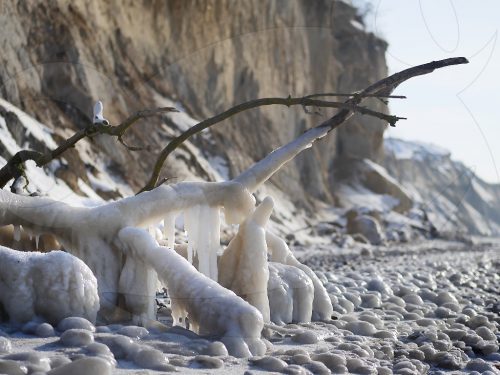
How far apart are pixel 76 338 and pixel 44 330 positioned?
0.88 ft

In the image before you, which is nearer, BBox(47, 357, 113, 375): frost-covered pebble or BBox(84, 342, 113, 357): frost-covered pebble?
BBox(47, 357, 113, 375): frost-covered pebble

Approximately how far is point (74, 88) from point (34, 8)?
6.47 ft

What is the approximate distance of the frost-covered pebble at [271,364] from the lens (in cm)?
305

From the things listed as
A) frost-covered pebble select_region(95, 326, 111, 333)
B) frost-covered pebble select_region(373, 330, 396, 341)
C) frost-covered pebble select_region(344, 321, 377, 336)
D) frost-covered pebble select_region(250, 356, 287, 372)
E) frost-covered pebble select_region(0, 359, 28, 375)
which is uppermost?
frost-covered pebble select_region(95, 326, 111, 333)

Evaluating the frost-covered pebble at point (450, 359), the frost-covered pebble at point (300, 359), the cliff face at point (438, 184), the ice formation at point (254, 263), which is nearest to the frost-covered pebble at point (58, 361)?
the frost-covered pebble at point (300, 359)

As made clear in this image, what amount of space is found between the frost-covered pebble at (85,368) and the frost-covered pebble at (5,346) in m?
0.43

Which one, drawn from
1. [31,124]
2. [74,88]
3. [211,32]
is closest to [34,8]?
[74,88]

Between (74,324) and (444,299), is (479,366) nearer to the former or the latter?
(74,324)

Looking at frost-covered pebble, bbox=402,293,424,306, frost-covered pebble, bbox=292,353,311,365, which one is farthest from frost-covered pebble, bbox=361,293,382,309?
frost-covered pebble, bbox=292,353,311,365

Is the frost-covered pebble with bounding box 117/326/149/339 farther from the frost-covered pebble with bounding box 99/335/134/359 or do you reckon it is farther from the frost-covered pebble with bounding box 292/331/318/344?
the frost-covered pebble with bounding box 292/331/318/344

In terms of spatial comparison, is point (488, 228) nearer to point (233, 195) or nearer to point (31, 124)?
point (31, 124)

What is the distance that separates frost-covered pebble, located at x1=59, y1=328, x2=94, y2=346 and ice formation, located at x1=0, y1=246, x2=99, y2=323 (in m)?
0.39

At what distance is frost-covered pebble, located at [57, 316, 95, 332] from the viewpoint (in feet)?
10.9

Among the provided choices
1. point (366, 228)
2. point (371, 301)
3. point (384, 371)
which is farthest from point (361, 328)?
point (366, 228)
